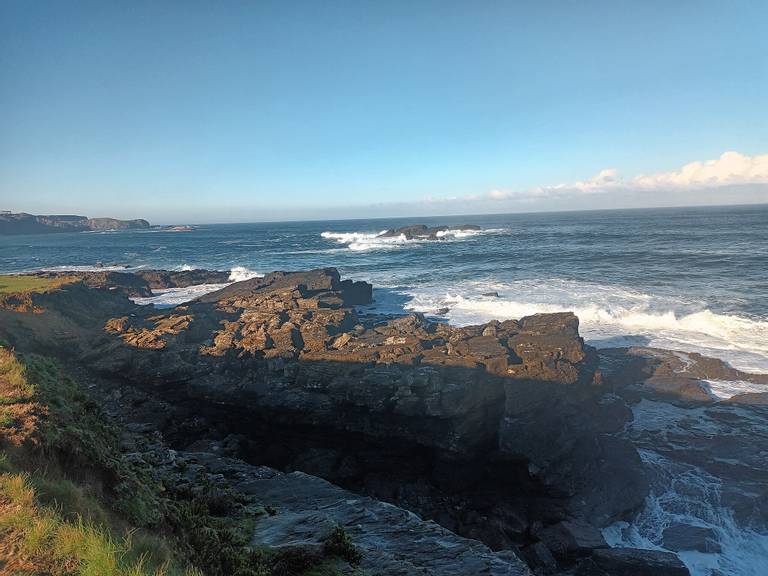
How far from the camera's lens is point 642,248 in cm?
6234

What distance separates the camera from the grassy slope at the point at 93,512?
396 cm

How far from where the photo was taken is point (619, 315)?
29250 mm

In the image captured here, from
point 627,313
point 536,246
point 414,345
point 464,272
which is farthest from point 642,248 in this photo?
point 414,345

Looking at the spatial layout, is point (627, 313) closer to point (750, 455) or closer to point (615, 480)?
point (750, 455)

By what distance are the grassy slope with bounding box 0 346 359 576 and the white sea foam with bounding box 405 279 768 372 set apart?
22797 mm

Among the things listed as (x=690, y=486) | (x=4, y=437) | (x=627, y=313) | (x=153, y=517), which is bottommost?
(x=690, y=486)

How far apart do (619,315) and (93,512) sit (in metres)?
31.0

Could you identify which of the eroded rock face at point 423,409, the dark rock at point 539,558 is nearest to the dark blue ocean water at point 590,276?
the eroded rock face at point 423,409

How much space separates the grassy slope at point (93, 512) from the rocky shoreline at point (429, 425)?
85cm

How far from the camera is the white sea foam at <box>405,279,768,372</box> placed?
23562 mm

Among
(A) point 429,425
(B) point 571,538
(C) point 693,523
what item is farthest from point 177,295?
(C) point 693,523

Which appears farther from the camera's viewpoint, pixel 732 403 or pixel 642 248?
pixel 642 248

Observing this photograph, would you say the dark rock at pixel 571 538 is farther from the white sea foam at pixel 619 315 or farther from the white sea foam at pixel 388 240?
the white sea foam at pixel 388 240

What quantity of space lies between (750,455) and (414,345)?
480 inches
